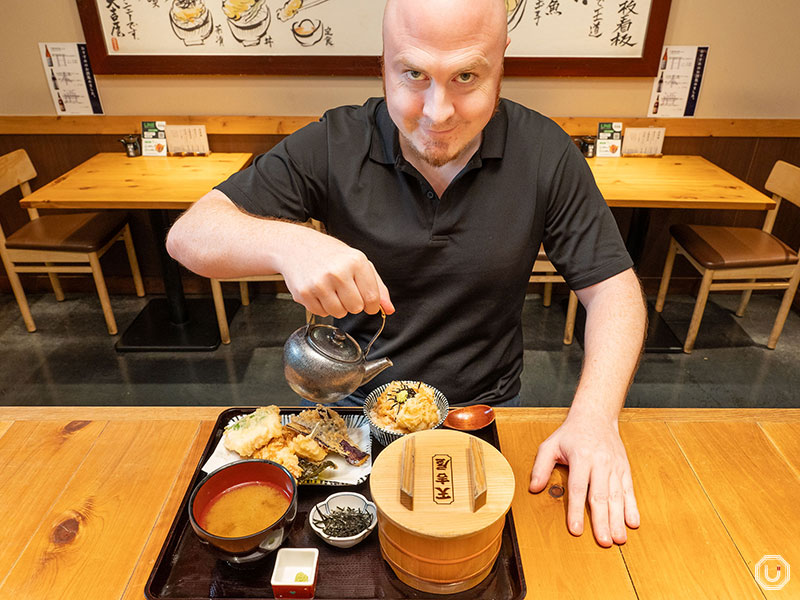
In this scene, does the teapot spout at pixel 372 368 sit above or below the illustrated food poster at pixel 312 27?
below

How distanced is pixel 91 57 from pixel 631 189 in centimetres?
314

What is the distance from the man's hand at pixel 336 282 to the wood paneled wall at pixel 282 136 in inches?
105

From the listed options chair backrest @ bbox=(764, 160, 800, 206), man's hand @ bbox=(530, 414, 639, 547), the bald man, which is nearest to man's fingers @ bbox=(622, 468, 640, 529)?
man's hand @ bbox=(530, 414, 639, 547)

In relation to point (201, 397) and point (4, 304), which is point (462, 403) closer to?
point (201, 397)

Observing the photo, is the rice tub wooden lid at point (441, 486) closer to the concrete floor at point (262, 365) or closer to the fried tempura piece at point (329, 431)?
the fried tempura piece at point (329, 431)

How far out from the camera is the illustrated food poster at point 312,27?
317 cm

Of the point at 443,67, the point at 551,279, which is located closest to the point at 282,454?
the point at 443,67

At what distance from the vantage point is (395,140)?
56.2 inches

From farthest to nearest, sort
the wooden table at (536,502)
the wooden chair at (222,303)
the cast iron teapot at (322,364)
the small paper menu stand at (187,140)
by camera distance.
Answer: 1. the small paper menu stand at (187,140)
2. the wooden chair at (222,303)
3. the cast iron teapot at (322,364)
4. the wooden table at (536,502)

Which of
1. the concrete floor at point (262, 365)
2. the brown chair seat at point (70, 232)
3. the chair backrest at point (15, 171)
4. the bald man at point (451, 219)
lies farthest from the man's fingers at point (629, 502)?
the chair backrest at point (15, 171)

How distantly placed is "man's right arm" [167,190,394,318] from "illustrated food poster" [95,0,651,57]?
2.28 metres

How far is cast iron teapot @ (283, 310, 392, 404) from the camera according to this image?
994mm

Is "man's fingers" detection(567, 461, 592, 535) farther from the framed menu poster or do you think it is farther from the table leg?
the framed menu poster

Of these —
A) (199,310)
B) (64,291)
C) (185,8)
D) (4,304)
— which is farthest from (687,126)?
(4,304)
